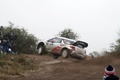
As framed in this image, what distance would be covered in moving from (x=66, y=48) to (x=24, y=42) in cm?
998

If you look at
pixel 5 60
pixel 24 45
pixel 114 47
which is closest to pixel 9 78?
pixel 5 60

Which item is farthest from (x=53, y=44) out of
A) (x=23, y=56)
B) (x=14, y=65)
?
(x=14, y=65)

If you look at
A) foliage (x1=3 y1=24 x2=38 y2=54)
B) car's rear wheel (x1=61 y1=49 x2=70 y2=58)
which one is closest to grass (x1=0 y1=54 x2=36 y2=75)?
car's rear wheel (x1=61 y1=49 x2=70 y2=58)

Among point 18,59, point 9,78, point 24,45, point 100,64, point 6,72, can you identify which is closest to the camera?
point 9,78

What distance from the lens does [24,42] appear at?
102ft

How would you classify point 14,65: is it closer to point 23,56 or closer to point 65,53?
point 23,56

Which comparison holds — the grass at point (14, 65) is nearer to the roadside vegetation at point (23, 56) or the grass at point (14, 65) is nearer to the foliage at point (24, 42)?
the roadside vegetation at point (23, 56)

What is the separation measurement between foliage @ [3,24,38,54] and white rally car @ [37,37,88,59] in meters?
6.97

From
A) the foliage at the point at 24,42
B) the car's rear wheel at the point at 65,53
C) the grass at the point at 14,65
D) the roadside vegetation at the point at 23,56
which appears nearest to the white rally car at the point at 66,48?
the car's rear wheel at the point at 65,53

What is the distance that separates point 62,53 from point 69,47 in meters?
0.81

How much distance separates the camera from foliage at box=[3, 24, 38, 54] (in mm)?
30177

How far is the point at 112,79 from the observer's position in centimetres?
606

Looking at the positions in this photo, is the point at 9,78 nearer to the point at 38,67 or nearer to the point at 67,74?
the point at 67,74

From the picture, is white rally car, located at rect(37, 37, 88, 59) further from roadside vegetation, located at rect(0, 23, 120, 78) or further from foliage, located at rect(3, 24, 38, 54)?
foliage, located at rect(3, 24, 38, 54)
